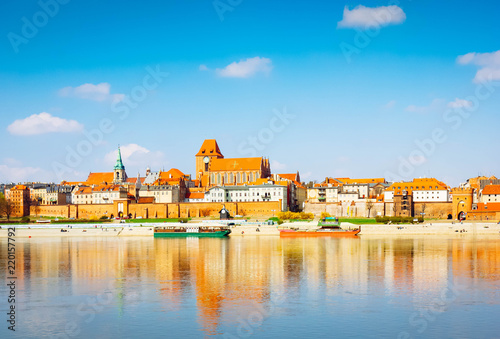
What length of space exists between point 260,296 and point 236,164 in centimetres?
7954

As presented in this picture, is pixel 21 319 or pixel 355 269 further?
pixel 355 269

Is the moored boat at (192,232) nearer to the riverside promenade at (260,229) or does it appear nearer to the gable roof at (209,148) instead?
the riverside promenade at (260,229)

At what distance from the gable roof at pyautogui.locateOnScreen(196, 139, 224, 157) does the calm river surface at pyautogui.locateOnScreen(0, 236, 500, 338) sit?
69324 millimetres

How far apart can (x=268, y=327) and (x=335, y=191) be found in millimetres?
71592

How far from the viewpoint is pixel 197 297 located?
21.9 metres

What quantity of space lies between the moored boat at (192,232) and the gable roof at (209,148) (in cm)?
4310

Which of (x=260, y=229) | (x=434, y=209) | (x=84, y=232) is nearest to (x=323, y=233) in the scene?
(x=260, y=229)

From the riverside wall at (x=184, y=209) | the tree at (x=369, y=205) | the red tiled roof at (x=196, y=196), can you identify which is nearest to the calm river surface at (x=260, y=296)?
the tree at (x=369, y=205)

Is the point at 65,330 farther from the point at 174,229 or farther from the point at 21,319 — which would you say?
the point at 174,229

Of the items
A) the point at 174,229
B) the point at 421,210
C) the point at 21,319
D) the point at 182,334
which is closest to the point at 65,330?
the point at 21,319

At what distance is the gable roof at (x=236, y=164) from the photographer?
99.8 metres

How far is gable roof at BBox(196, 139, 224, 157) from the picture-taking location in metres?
106

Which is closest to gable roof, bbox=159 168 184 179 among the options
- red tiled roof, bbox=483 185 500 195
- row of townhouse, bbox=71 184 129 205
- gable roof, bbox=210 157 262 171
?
gable roof, bbox=210 157 262 171

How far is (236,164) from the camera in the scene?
3984 inches
